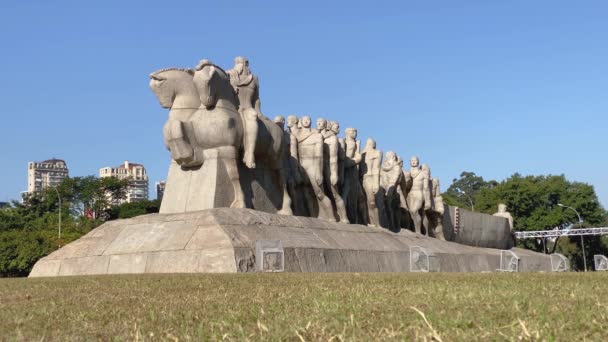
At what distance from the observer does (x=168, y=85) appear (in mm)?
18688

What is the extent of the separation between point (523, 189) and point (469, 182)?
56.6m

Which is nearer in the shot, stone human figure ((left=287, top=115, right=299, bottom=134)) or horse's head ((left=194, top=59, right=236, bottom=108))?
horse's head ((left=194, top=59, right=236, bottom=108))

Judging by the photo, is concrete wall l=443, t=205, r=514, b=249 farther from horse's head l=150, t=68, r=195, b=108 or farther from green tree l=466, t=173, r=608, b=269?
green tree l=466, t=173, r=608, b=269

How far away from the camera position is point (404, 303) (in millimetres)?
5879

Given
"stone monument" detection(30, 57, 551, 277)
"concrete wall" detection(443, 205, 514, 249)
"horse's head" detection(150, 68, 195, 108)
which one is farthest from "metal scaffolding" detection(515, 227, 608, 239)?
"horse's head" detection(150, 68, 195, 108)

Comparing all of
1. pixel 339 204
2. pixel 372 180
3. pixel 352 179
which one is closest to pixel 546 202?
pixel 372 180

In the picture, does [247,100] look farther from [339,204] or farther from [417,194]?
[417,194]

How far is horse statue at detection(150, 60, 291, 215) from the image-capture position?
18062 millimetres

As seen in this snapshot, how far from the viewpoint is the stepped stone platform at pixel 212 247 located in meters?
14.7

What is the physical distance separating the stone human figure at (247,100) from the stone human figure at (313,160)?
9.11ft

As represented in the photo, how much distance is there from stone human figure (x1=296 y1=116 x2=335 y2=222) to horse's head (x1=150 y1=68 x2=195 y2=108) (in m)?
4.82

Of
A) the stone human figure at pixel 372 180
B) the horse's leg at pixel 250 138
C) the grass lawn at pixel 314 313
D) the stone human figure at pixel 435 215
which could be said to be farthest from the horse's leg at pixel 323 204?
the grass lawn at pixel 314 313

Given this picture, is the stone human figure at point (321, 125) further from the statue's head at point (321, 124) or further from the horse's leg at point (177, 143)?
the horse's leg at point (177, 143)

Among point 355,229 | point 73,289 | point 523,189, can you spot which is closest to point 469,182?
point 523,189
